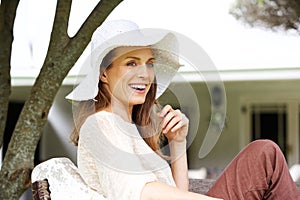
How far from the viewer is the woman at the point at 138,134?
2.10 m

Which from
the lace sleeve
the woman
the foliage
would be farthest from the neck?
the foliage

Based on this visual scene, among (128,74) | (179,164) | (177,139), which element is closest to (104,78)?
(128,74)

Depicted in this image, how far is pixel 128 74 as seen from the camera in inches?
90.6

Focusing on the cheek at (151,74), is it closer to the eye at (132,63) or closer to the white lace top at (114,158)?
the eye at (132,63)

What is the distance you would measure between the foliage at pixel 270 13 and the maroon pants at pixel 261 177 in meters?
5.60

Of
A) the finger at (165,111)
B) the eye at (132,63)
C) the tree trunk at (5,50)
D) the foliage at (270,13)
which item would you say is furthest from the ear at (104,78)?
the foliage at (270,13)

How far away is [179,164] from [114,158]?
2.50 feet

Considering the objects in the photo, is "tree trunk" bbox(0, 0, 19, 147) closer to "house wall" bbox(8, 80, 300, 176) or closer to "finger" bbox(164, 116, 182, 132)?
"finger" bbox(164, 116, 182, 132)

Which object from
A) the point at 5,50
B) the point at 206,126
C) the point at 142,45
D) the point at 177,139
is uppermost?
the point at 142,45

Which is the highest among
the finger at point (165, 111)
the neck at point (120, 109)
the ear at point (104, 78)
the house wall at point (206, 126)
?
the ear at point (104, 78)

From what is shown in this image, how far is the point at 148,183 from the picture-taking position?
2049 millimetres

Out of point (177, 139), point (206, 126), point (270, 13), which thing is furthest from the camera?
point (206, 126)

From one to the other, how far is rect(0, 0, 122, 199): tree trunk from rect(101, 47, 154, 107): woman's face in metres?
0.83

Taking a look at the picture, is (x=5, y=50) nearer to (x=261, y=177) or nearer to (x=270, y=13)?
(x=261, y=177)
